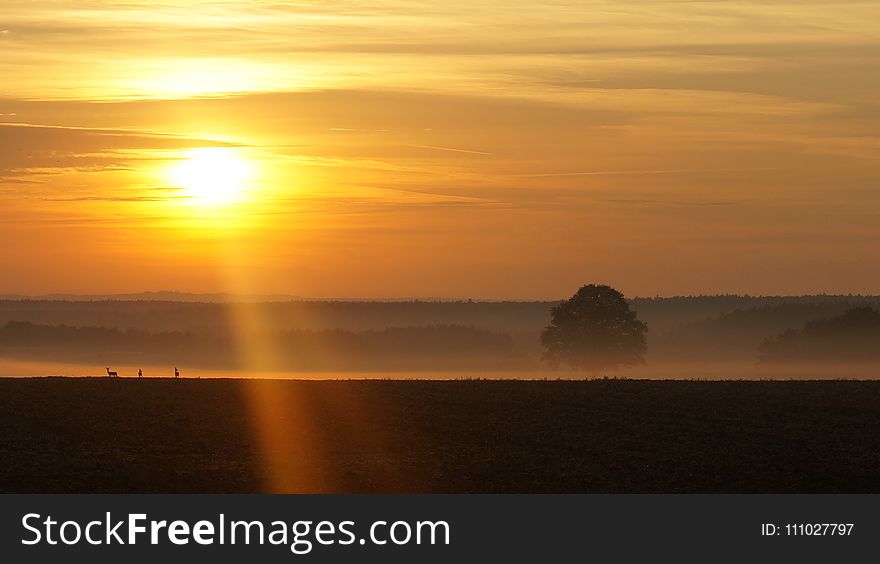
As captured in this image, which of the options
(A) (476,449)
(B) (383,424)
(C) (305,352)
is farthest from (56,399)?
(C) (305,352)

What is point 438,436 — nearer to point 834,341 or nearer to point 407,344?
point 834,341

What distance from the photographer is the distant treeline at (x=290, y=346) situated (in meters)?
154

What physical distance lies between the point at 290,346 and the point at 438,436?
137 metres

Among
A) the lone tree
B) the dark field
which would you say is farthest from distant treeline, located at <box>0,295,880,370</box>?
the dark field

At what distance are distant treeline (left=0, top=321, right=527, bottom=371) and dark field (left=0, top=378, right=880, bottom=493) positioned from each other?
106410 mm

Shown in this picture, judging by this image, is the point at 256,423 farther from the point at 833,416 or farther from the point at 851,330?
the point at 851,330

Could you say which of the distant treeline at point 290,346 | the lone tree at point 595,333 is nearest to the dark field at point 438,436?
the lone tree at point 595,333

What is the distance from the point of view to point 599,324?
9056cm

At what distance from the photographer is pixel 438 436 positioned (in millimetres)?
32844

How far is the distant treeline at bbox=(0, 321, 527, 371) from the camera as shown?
154 m

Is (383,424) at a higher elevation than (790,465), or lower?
higher

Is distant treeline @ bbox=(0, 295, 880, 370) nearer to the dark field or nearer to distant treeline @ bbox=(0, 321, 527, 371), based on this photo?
distant treeline @ bbox=(0, 321, 527, 371)

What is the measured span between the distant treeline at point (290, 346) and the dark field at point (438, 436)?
349 feet

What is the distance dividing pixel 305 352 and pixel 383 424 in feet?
429
